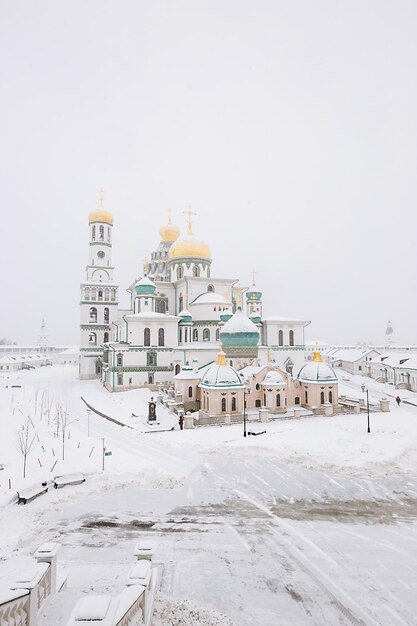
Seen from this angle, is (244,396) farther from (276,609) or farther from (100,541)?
(276,609)

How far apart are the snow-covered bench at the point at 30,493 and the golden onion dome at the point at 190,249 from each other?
38529 mm

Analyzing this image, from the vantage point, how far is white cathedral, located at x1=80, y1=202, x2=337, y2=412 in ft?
101

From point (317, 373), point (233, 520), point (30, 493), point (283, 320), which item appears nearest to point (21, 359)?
point (283, 320)

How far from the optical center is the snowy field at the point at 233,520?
7785 millimetres

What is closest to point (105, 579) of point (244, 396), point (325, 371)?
point (244, 396)

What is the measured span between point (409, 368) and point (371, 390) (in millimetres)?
5297

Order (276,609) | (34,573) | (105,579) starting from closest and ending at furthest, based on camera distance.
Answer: (34,573) < (276,609) < (105,579)

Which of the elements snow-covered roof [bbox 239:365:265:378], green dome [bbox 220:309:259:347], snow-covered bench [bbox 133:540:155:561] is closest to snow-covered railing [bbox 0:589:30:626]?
snow-covered bench [bbox 133:540:155:561]

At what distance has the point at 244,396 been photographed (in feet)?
91.6

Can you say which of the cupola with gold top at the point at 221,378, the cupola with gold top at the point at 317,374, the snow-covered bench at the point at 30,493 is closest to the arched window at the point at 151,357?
the cupola with gold top at the point at 221,378

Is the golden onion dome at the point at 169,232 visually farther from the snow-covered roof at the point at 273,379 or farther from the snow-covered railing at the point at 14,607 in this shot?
the snow-covered railing at the point at 14,607

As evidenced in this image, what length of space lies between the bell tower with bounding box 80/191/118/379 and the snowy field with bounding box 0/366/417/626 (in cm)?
2748

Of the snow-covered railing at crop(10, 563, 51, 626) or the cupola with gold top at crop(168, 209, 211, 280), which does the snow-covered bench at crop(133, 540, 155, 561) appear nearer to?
the snow-covered railing at crop(10, 563, 51, 626)

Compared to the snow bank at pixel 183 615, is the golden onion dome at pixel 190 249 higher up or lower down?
higher up
